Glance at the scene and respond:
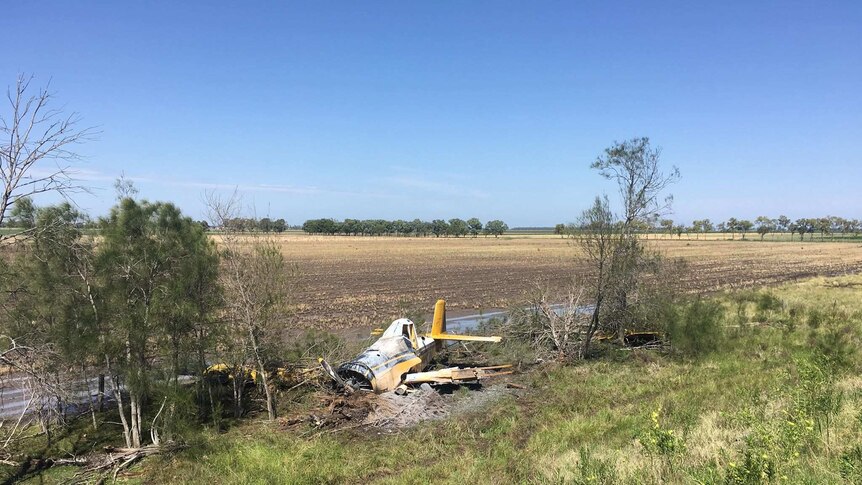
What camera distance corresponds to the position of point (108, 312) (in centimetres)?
1052

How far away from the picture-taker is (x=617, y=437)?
950 centimetres

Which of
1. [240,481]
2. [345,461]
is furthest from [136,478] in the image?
[345,461]

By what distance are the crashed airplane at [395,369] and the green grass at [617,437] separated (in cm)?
153

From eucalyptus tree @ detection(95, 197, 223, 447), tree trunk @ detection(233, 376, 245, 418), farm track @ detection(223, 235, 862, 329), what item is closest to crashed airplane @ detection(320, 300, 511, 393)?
tree trunk @ detection(233, 376, 245, 418)

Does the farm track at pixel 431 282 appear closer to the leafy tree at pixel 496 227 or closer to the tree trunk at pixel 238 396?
the tree trunk at pixel 238 396

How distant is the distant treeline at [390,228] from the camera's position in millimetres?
178125

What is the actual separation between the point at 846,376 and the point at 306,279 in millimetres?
36028

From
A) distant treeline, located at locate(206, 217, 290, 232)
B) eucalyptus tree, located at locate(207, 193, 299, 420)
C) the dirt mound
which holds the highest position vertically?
distant treeline, located at locate(206, 217, 290, 232)

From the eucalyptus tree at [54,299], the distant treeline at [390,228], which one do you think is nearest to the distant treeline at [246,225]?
the eucalyptus tree at [54,299]

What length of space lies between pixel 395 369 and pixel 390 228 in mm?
173588

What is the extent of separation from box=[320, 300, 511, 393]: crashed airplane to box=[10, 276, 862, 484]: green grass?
153 cm

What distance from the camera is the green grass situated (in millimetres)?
6160

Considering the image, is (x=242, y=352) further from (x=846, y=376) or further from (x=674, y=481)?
(x=846, y=376)

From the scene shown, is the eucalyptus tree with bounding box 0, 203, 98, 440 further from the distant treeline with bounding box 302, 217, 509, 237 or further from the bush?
the distant treeline with bounding box 302, 217, 509, 237
